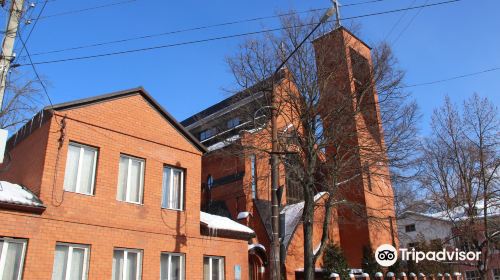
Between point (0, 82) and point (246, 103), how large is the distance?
13.0 m

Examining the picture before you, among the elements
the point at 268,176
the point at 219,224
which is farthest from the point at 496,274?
the point at 219,224

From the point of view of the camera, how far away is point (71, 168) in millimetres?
→ 12445

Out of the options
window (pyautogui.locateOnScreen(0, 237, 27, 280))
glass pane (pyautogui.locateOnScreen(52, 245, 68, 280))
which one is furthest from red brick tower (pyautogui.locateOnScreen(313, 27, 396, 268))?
window (pyautogui.locateOnScreen(0, 237, 27, 280))

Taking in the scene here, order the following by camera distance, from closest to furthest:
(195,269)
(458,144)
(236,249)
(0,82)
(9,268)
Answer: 1. (0,82)
2. (9,268)
3. (195,269)
4. (236,249)
5. (458,144)

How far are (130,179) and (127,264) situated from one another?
8.73 ft

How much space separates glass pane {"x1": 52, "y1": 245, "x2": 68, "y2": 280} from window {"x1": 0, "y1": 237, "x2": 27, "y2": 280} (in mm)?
871

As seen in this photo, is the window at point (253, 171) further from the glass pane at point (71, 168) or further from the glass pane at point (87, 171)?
the glass pane at point (71, 168)

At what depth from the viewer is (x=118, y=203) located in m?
13.1

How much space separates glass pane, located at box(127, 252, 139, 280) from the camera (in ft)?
42.1

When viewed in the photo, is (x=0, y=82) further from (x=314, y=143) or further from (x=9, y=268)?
(x=314, y=143)

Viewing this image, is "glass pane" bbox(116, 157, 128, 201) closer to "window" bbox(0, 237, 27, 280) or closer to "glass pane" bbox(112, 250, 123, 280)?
"glass pane" bbox(112, 250, 123, 280)

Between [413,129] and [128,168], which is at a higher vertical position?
[413,129]

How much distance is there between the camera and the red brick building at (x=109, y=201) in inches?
433

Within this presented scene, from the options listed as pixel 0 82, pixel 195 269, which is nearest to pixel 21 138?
pixel 0 82
